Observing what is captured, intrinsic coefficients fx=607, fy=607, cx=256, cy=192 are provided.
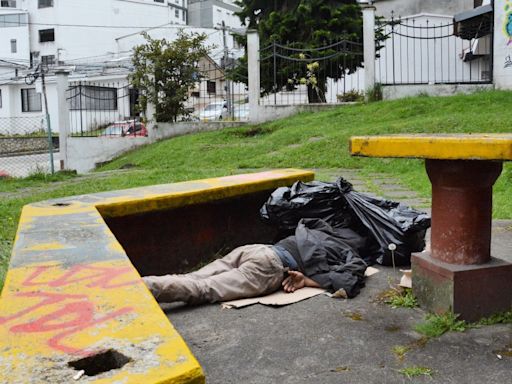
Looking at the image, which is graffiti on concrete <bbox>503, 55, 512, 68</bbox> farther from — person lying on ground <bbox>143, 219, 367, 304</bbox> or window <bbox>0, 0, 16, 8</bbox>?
window <bbox>0, 0, 16, 8</bbox>

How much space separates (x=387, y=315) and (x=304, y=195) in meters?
1.33

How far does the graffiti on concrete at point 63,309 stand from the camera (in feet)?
5.70

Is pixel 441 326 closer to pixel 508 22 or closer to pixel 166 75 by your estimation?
pixel 508 22

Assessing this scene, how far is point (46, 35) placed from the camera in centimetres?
4238

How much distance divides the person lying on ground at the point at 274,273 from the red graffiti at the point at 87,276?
114 cm

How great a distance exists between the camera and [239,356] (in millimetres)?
2932

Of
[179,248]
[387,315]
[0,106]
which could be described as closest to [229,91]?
[179,248]

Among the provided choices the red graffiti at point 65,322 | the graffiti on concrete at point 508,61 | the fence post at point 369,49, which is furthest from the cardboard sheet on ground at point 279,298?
the graffiti on concrete at point 508,61

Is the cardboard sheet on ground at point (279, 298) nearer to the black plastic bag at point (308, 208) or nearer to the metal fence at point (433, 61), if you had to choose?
the black plastic bag at point (308, 208)

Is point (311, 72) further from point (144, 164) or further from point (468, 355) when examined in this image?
point (468, 355)

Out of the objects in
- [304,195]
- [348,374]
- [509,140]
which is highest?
[509,140]

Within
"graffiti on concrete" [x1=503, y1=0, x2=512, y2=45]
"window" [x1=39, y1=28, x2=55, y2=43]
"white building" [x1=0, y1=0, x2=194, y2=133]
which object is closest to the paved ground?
"graffiti on concrete" [x1=503, y1=0, x2=512, y2=45]

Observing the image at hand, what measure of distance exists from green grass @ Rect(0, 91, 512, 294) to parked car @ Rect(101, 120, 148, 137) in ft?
4.69

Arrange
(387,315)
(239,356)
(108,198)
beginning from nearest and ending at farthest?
1. (239,356)
2. (387,315)
3. (108,198)
